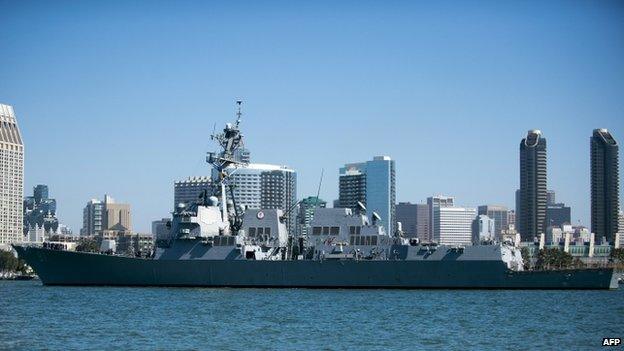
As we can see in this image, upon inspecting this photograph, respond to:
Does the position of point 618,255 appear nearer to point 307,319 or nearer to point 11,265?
point 11,265

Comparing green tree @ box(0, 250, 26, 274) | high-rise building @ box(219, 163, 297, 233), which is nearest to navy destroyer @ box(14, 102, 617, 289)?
green tree @ box(0, 250, 26, 274)

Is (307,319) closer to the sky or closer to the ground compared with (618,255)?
closer to the ground

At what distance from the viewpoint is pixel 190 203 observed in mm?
63125

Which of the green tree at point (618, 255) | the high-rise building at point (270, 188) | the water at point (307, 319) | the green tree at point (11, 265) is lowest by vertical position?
the green tree at point (11, 265)

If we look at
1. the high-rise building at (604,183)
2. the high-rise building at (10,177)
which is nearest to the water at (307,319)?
the high-rise building at (10,177)

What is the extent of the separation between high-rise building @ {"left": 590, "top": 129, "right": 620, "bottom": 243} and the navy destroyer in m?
134

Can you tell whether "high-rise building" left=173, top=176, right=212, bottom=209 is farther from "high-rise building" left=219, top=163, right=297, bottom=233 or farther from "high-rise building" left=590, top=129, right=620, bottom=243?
"high-rise building" left=590, top=129, right=620, bottom=243

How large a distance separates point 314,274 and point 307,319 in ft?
59.8

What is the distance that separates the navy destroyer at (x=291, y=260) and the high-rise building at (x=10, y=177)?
10614cm

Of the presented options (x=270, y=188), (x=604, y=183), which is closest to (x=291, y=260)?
(x=270, y=188)

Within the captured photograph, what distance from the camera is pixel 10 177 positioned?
6649 inches

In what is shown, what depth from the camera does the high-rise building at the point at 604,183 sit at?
189 metres

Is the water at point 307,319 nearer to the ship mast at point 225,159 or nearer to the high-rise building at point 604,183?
the ship mast at point 225,159

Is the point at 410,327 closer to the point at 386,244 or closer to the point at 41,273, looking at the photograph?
the point at 386,244
